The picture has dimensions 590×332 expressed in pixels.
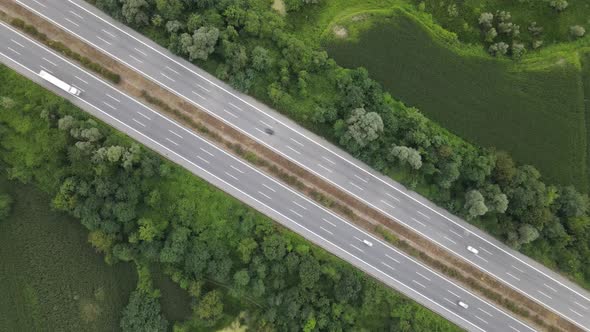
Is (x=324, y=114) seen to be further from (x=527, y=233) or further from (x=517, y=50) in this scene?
(x=527, y=233)

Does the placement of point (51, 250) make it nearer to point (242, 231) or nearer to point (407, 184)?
point (242, 231)

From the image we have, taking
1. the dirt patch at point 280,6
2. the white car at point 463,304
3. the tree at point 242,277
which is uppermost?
the dirt patch at point 280,6

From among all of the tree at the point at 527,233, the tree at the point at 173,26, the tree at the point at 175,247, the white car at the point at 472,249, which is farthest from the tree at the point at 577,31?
the tree at the point at 175,247

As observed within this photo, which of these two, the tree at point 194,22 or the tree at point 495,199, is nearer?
the tree at point 495,199

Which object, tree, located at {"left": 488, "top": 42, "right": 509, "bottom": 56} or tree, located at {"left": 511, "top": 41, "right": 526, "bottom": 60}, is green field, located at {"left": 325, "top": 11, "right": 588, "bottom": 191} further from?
tree, located at {"left": 511, "top": 41, "right": 526, "bottom": 60}

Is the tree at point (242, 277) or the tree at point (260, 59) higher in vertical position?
the tree at point (260, 59)

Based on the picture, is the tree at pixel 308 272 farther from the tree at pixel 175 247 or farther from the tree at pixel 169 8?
the tree at pixel 169 8

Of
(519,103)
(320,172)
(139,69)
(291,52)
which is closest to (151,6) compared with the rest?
(139,69)
